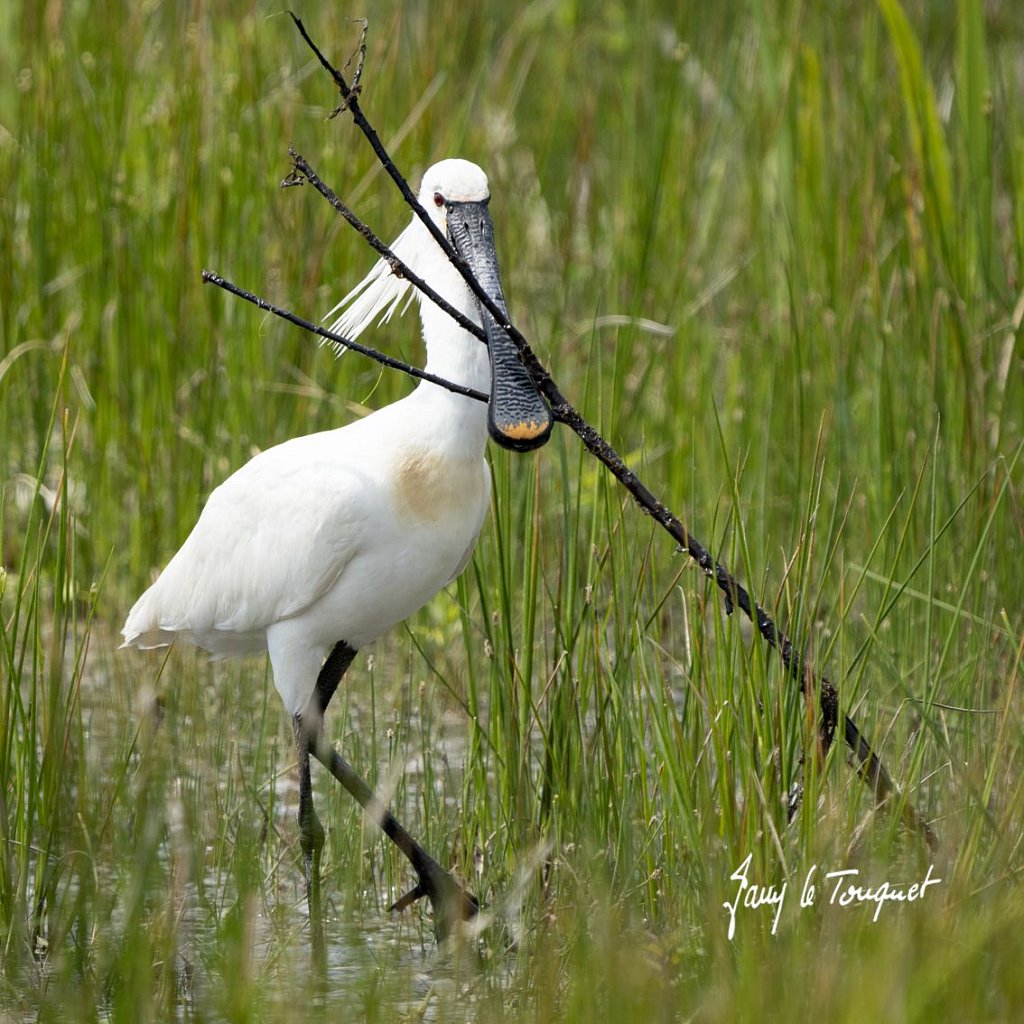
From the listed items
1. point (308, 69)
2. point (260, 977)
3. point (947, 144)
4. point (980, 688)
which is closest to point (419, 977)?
point (260, 977)

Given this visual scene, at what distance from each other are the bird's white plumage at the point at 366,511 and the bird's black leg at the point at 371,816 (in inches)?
3.9

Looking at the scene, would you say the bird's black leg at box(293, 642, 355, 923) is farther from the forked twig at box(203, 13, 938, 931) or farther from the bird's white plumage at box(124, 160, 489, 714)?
the forked twig at box(203, 13, 938, 931)

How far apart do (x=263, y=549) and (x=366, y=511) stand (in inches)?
11.4

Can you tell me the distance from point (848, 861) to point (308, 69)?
308 centimetres

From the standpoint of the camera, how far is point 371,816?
326 centimetres

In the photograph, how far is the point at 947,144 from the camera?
445cm

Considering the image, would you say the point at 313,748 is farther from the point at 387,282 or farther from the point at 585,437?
the point at 585,437

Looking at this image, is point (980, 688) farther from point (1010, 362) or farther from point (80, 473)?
point (80, 473)

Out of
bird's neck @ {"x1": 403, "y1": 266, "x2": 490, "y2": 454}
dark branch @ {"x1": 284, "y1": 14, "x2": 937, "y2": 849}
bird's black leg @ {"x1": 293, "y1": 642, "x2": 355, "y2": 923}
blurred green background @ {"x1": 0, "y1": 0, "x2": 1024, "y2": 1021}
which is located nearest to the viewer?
blurred green background @ {"x1": 0, "y1": 0, "x2": 1024, "y2": 1021}

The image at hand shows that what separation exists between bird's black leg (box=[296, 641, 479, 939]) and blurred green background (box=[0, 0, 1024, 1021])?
6cm

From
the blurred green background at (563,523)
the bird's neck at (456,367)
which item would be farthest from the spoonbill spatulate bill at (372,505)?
the blurred green background at (563,523)

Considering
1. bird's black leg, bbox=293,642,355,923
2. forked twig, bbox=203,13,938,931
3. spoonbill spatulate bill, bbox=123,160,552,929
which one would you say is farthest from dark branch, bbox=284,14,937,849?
bird's black leg, bbox=293,642,355,923

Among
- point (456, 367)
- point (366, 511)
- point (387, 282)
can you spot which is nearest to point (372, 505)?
point (366, 511)

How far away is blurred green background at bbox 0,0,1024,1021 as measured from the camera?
252 centimetres
